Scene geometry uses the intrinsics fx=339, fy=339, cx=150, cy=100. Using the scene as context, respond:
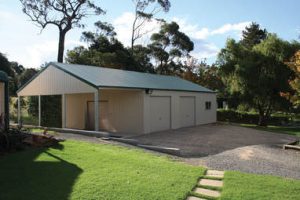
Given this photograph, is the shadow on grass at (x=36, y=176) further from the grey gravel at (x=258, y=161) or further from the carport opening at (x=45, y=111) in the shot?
the carport opening at (x=45, y=111)

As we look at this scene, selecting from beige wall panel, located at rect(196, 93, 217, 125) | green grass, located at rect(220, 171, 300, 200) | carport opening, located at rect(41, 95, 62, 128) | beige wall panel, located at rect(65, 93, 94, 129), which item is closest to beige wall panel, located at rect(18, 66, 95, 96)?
carport opening, located at rect(41, 95, 62, 128)

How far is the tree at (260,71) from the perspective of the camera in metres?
27.8

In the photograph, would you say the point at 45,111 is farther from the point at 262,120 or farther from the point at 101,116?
the point at 262,120

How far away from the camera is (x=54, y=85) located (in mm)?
20250

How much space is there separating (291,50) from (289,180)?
21.9m

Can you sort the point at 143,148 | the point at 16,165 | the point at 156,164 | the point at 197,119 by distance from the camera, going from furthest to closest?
the point at 197,119 < the point at 143,148 < the point at 156,164 < the point at 16,165

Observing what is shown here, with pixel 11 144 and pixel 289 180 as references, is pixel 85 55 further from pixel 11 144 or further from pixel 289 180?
pixel 289 180

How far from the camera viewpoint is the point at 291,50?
2761cm

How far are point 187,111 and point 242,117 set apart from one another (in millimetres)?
12935

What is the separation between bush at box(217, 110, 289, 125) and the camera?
33219 millimetres

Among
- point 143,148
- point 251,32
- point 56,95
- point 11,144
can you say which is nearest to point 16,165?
point 11,144

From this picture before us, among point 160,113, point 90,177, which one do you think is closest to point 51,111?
point 160,113

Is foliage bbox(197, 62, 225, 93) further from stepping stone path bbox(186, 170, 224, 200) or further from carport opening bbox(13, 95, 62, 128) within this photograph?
stepping stone path bbox(186, 170, 224, 200)

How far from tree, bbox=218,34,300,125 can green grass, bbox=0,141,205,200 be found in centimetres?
2075
